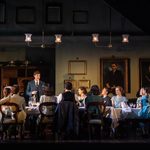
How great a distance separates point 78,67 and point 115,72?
3.97 ft

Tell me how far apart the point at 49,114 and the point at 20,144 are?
10.4ft

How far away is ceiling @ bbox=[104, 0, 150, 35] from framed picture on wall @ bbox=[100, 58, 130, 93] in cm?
125

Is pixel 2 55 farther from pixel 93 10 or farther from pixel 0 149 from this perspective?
pixel 0 149

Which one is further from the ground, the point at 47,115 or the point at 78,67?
the point at 78,67

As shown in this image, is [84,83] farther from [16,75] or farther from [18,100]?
[18,100]

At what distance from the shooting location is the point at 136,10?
15.8 meters

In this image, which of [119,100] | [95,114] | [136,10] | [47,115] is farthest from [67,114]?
[136,10]

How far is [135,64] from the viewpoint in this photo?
1606 cm

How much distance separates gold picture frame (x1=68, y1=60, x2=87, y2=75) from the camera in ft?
52.4

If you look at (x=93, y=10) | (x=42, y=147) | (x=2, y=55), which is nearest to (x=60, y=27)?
(x=93, y=10)

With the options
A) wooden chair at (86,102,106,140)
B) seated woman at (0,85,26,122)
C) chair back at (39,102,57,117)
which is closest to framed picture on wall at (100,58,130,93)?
wooden chair at (86,102,106,140)

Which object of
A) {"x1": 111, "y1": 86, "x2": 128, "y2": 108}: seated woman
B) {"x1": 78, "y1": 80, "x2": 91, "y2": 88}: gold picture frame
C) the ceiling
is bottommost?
{"x1": 111, "y1": 86, "x2": 128, "y2": 108}: seated woman

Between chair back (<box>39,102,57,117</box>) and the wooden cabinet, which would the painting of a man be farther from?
chair back (<box>39,102,57,117</box>)

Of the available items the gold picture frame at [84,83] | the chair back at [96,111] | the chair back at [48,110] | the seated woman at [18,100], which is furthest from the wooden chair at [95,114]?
the gold picture frame at [84,83]
